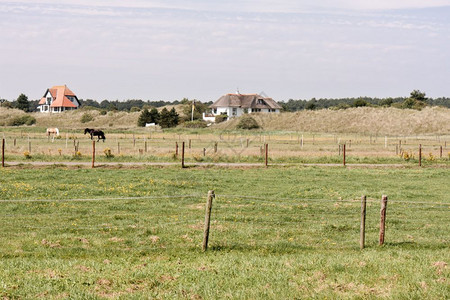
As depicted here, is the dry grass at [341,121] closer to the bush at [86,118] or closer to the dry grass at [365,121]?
the dry grass at [365,121]

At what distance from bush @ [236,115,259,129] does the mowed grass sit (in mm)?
92564

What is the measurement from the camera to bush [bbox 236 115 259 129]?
396 feet

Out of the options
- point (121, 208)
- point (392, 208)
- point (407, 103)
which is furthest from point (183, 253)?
point (407, 103)

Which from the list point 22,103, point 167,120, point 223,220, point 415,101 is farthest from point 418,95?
point 223,220

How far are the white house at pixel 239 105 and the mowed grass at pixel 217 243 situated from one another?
4949 inches

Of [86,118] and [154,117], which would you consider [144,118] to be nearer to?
[154,117]

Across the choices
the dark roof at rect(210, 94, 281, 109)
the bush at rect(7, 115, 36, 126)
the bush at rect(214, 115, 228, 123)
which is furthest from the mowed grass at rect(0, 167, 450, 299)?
the dark roof at rect(210, 94, 281, 109)

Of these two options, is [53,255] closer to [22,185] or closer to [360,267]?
[360,267]

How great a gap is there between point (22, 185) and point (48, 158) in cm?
1567

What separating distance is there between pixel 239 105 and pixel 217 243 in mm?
139697

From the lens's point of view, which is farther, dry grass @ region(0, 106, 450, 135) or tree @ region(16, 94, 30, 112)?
tree @ region(16, 94, 30, 112)

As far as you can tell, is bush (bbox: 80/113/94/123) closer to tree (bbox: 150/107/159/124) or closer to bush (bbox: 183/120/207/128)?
tree (bbox: 150/107/159/124)

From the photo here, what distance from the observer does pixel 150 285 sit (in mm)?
10242

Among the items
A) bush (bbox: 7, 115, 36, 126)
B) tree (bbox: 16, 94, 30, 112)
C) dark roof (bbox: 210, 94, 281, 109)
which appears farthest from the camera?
tree (bbox: 16, 94, 30, 112)
